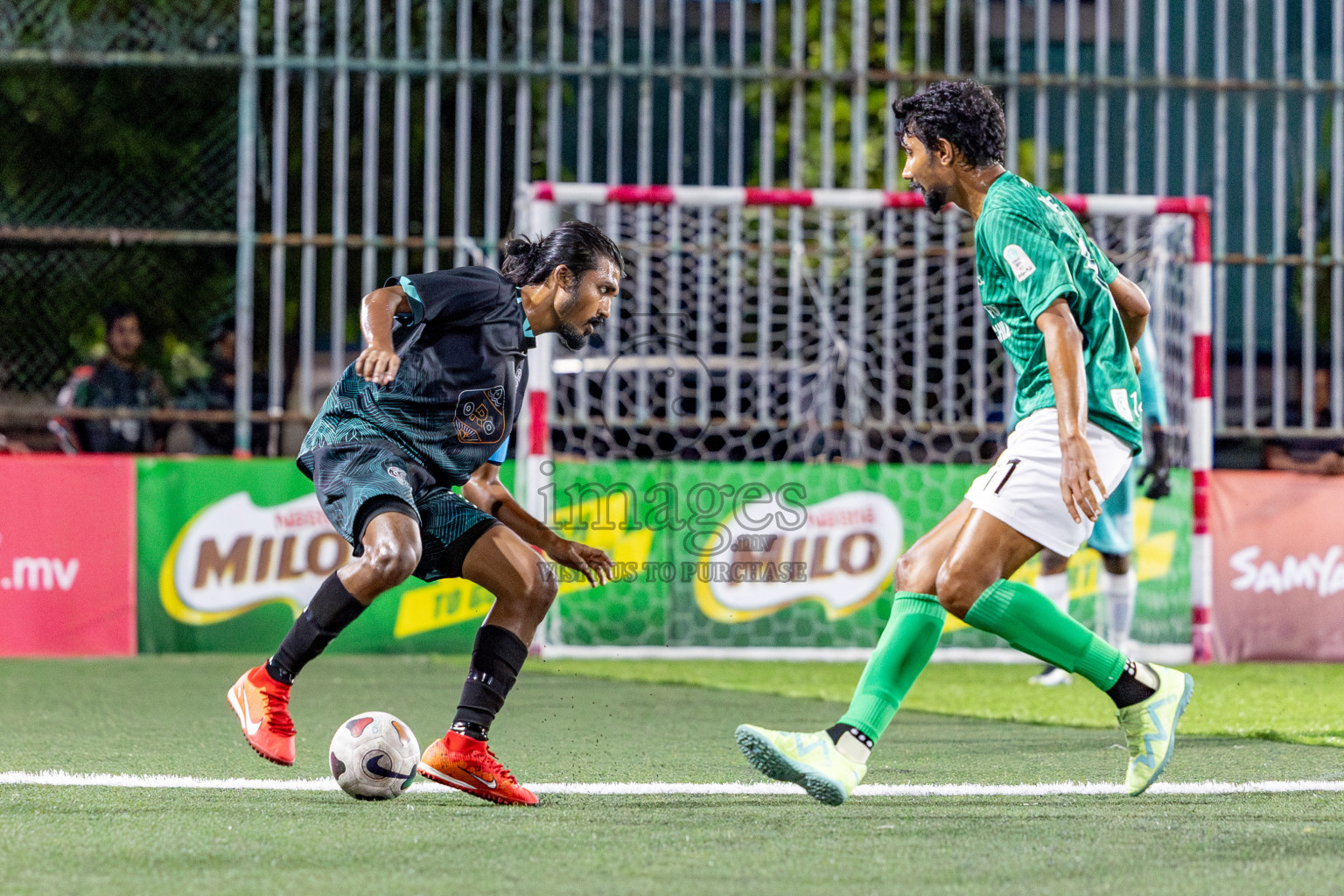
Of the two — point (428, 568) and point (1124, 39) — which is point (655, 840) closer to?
point (428, 568)

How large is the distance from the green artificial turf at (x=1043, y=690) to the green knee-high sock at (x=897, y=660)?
231 centimetres

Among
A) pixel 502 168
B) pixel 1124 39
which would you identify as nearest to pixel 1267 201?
→ pixel 1124 39

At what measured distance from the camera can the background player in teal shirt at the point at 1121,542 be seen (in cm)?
880

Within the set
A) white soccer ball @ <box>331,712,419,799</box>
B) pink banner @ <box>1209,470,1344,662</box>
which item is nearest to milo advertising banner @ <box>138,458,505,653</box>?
pink banner @ <box>1209,470,1344,662</box>

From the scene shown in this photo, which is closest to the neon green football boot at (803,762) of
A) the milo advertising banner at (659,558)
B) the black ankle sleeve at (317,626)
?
the black ankle sleeve at (317,626)

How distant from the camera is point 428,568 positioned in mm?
4773

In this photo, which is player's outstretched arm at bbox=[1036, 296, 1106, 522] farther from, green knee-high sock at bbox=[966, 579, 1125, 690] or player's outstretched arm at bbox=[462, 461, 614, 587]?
player's outstretched arm at bbox=[462, 461, 614, 587]

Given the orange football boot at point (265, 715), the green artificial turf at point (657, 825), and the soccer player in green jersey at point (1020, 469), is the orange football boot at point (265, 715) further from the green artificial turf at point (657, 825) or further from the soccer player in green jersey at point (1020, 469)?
the soccer player in green jersey at point (1020, 469)

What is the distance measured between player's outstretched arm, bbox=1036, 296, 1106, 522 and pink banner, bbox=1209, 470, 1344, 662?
21.5ft

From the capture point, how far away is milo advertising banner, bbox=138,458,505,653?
33.0ft

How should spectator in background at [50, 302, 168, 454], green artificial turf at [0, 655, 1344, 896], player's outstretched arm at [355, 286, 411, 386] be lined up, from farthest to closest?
1. spectator in background at [50, 302, 168, 454]
2. player's outstretched arm at [355, 286, 411, 386]
3. green artificial turf at [0, 655, 1344, 896]

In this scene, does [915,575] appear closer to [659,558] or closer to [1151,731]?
[1151,731]

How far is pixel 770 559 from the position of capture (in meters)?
10.3

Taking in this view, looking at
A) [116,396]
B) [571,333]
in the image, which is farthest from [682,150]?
[571,333]
